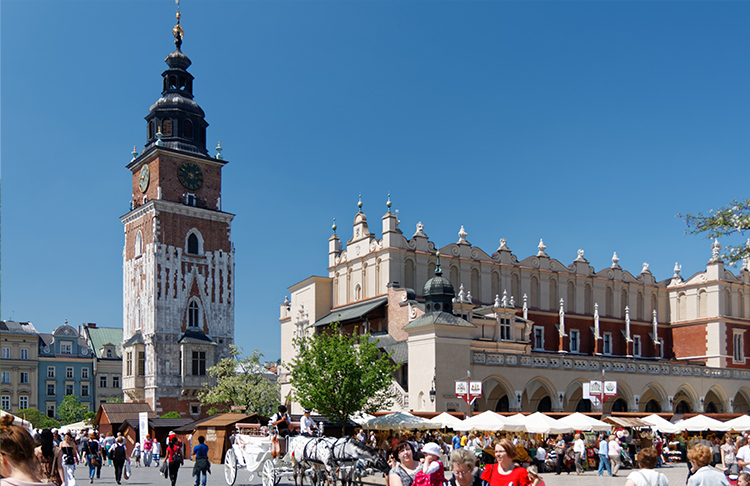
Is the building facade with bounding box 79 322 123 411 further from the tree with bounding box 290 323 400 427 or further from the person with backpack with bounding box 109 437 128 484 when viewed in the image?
the person with backpack with bounding box 109 437 128 484

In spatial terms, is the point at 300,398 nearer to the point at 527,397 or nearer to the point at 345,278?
the point at 527,397

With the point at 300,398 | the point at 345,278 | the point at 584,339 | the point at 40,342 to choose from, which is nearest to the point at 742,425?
the point at 300,398

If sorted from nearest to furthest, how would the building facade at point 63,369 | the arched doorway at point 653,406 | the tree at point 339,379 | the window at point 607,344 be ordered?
the tree at point 339,379 < the arched doorway at point 653,406 < the window at point 607,344 < the building facade at point 63,369

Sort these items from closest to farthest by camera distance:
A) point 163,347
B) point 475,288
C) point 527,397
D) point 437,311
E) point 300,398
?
point 300,398 < point 437,311 < point 527,397 < point 475,288 < point 163,347

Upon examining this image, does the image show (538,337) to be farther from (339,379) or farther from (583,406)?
(339,379)

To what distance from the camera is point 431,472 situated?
8.99 m

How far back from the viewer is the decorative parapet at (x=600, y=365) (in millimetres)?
45125

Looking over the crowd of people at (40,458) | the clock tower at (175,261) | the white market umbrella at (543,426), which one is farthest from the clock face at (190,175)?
the white market umbrella at (543,426)

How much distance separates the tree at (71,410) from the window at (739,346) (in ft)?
205

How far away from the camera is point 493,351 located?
4697cm

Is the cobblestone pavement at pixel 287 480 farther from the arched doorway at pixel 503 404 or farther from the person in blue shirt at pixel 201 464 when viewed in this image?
the arched doorway at pixel 503 404

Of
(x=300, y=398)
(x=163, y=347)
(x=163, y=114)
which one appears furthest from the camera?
(x=163, y=114)

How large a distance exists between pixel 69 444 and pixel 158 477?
382 inches

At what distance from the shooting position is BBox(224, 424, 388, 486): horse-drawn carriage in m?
17.6
